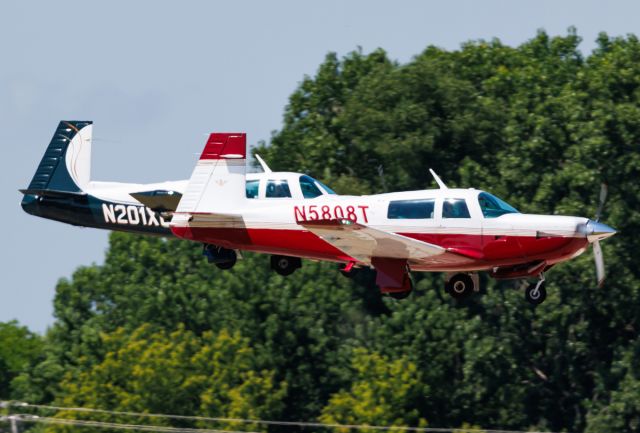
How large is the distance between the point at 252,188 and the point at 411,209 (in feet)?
13.4

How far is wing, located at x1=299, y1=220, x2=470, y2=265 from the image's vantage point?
3441cm

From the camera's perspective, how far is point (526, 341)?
60.2 meters

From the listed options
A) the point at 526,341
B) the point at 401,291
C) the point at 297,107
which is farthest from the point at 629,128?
the point at 401,291

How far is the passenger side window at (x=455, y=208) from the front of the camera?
34.9 m

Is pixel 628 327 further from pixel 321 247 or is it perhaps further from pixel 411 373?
pixel 321 247

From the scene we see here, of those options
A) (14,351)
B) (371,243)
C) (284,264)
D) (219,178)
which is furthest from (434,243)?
(14,351)

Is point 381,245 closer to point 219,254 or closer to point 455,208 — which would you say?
point 455,208

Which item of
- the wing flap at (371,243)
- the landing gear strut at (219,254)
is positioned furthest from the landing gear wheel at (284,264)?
the wing flap at (371,243)

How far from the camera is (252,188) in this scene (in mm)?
37438

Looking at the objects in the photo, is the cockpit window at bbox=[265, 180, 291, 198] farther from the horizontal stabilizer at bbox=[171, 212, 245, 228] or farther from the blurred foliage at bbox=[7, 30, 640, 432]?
the blurred foliage at bbox=[7, 30, 640, 432]

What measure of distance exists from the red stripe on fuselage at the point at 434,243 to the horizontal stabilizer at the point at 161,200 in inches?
92.4

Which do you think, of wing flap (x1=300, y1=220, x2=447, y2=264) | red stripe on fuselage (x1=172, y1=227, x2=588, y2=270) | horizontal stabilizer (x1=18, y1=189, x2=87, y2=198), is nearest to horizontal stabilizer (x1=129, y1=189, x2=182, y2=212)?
horizontal stabilizer (x1=18, y1=189, x2=87, y2=198)

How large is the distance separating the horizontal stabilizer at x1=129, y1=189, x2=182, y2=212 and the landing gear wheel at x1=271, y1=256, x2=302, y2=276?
8.51ft

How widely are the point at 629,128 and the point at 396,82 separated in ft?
31.1
